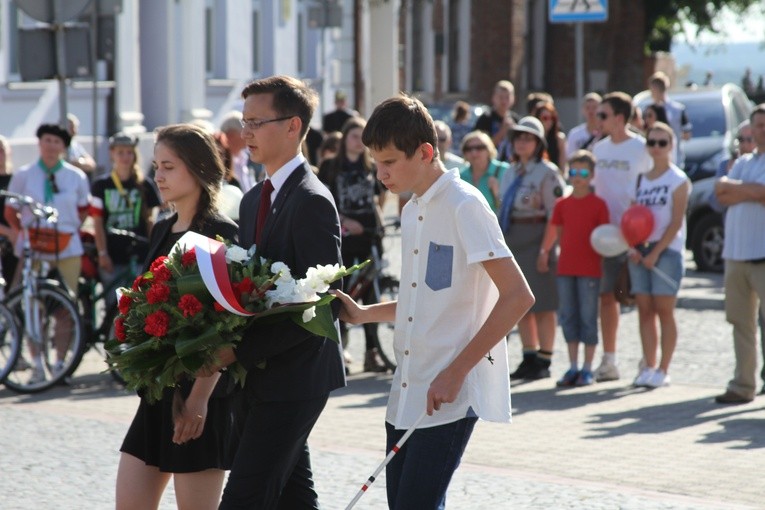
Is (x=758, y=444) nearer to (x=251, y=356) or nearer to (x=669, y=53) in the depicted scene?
(x=251, y=356)

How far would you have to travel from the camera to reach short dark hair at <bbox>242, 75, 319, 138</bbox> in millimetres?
4891

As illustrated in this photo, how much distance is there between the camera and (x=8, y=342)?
10469 millimetres

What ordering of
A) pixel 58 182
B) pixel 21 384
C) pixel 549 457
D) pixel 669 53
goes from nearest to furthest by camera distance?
pixel 549 457
pixel 21 384
pixel 58 182
pixel 669 53

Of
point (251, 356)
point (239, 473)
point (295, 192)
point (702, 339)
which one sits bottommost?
point (702, 339)

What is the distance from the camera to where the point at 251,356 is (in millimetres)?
4656

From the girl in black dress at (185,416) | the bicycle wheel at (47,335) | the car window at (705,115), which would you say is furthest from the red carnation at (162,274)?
the car window at (705,115)

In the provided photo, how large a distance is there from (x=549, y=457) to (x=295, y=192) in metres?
3.95

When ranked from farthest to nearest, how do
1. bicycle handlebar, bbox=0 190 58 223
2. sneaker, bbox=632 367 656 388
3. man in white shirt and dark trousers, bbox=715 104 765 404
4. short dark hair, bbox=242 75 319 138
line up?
1. sneaker, bbox=632 367 656 388
2. bicycle handlebar, bbox=0 190 58 223
3. man in white shirt and dark trousers, bbox=715 104 765 404
4. short dark hair, bbox=242 75 319 138

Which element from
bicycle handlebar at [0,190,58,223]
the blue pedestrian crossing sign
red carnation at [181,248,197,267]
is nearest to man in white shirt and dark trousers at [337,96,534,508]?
red carnation at [181,248,197,267]

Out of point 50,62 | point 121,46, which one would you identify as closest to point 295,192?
point 50,62

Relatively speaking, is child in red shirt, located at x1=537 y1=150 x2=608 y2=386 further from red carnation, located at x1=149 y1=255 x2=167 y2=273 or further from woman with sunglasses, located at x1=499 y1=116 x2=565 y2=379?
red carnation, located at x1=149 y1=255 x2=167 y2=273

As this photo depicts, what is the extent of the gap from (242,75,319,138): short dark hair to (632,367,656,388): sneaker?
249 inches

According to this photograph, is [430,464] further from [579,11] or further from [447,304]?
[579,11]

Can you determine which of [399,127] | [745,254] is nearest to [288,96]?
[399,127]
